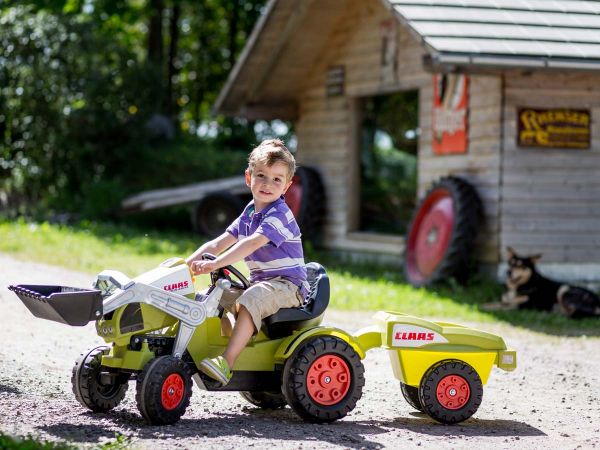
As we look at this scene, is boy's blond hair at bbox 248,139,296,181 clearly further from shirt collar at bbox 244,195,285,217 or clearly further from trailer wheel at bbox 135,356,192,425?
trailer wheel at bbox 135,356,192,425

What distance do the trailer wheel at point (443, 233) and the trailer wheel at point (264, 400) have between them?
22.7 ft

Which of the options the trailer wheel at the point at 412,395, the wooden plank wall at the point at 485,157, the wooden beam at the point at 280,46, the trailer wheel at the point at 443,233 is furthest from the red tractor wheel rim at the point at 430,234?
the trailer wheel at the point at 412,395

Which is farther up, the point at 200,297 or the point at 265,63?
the point at 265,63

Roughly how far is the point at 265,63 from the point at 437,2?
14.6 feet

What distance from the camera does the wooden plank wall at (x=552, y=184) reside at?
43.5 ft

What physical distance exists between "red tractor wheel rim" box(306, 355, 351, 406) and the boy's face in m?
0.95

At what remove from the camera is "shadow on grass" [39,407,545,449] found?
17.6 ft

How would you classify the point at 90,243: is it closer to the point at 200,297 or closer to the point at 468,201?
the point at 468,201

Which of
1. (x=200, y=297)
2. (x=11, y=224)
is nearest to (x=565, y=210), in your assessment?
(x=200, y=297)

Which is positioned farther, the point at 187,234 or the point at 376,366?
the point at 187,234

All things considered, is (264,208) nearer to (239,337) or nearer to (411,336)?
(239,337)

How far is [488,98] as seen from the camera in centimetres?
1354

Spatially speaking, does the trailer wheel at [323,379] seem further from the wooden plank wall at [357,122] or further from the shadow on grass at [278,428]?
the wooden plank wall at [357,122]

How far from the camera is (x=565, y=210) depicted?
13.4m
